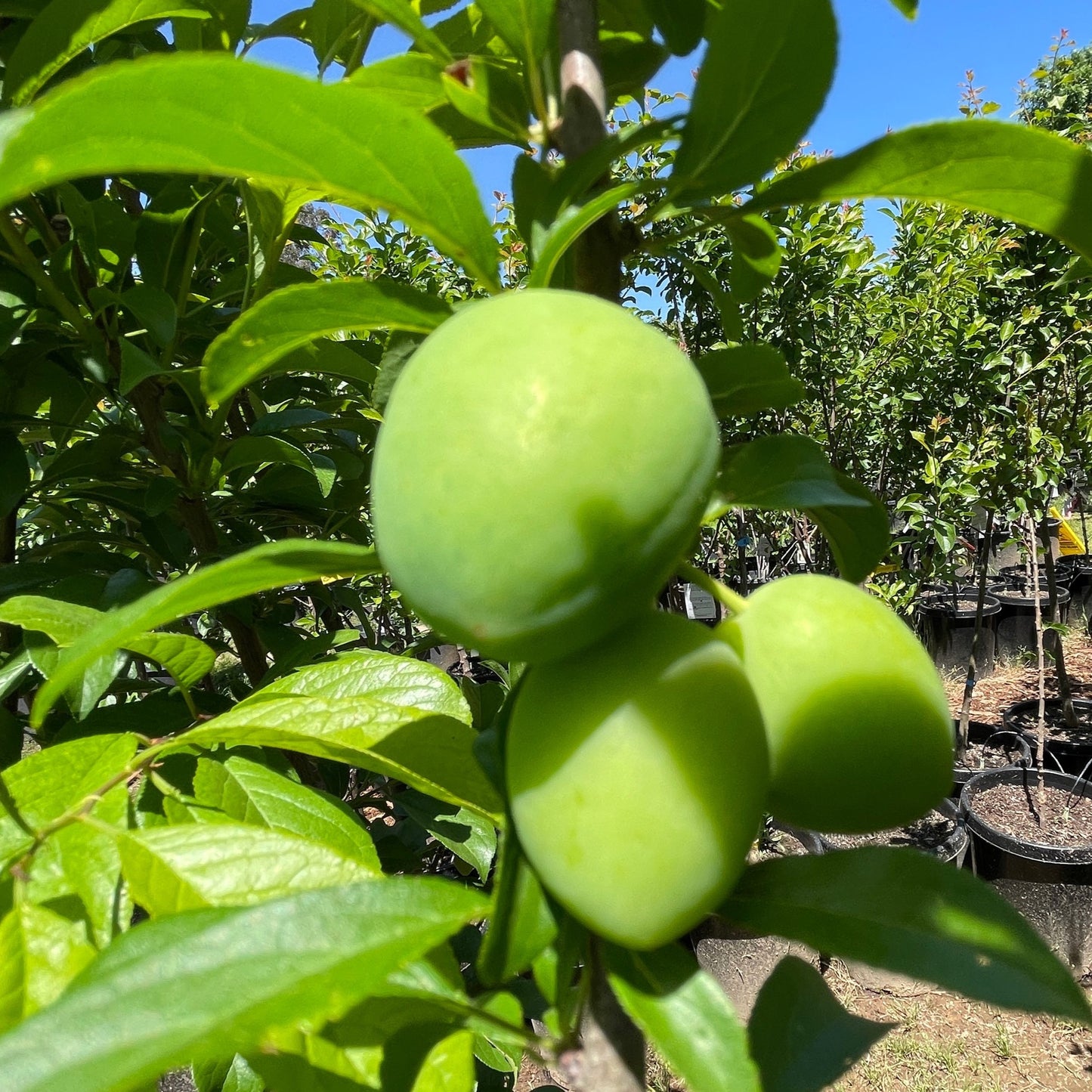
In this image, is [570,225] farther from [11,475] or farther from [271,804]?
[11,475]

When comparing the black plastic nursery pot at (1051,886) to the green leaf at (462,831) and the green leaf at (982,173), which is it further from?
the green leaf at (982,173)

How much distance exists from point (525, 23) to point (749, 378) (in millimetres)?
266

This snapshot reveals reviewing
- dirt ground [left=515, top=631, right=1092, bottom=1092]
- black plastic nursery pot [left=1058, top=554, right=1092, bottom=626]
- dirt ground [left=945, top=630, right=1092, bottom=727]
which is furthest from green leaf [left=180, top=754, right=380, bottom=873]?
black plastic nursery pot [left=1058, top=554, right=1092, bottom=626]

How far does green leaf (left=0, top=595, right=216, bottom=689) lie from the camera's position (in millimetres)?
701

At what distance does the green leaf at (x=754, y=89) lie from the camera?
45 cm

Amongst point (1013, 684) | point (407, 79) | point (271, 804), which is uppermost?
point (407, 79)

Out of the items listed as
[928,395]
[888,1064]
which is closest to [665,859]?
[888,1064]

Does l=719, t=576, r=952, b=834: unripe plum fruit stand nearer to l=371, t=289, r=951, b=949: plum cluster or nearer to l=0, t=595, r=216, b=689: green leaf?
l=371, t=289, r=951, b=949: plum cluster

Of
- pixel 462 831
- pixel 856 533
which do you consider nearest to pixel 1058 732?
pixel 462 831

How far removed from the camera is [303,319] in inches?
18.9

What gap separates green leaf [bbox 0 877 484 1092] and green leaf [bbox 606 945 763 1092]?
11 cm

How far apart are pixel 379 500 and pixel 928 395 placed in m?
4.31

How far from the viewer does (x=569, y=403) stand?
0.36 metres

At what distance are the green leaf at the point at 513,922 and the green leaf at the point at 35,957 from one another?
11.0 inches
